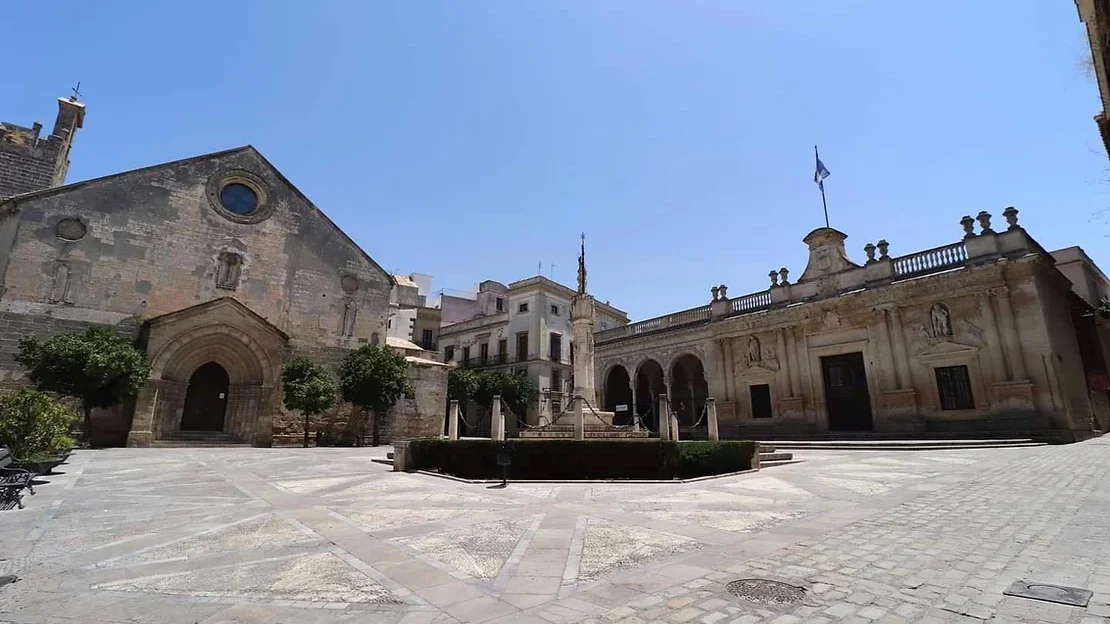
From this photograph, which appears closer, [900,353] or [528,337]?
[900,353]

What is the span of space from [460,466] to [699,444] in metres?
5.29

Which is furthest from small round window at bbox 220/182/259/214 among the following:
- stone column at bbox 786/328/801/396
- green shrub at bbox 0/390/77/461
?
stone column at bbox 786/328/801/396

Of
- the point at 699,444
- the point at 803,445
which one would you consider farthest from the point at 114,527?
the point at 803,445

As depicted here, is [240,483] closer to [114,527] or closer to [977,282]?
[114,527]

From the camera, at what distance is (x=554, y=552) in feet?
15.1

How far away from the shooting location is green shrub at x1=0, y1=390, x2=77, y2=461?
9.48m

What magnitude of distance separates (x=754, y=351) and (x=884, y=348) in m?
6.03

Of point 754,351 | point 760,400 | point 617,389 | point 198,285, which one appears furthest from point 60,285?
point 760,400

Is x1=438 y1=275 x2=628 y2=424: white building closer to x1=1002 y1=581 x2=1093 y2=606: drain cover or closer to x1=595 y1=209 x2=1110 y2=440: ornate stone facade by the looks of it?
x1=595 y1=209 x2=1110 y2=440: ornate stone facade

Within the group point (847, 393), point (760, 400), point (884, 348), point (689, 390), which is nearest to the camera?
point (884, 348)

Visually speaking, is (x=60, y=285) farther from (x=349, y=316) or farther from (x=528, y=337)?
(x=528, y=337)

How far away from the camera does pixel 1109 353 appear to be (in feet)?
87.9

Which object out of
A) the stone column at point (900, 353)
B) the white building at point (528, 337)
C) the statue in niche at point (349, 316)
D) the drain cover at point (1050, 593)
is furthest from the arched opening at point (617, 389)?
the drain cover at point (1050, 593)

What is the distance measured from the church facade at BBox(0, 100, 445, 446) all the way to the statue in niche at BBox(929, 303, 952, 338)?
23.2m
